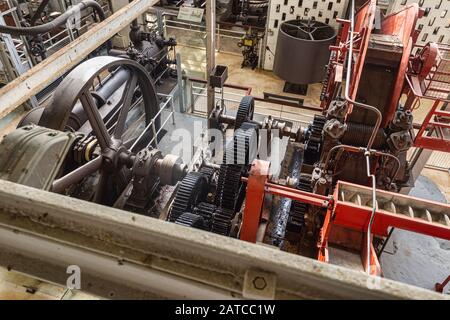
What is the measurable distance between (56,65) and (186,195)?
1854mm

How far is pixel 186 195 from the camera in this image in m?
3.81

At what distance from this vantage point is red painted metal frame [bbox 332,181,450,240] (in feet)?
9.14

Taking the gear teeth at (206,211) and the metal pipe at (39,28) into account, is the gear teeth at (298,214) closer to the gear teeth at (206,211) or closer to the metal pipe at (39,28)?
the gear teeth at (206,211)

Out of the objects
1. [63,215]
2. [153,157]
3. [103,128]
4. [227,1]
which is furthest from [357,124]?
[227,1]

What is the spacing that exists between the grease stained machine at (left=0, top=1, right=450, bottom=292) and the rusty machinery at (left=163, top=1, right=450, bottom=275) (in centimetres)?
1

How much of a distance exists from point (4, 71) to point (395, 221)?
276 inches

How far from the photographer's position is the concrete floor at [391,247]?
1.30 m

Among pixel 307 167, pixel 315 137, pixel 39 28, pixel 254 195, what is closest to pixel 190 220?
pixel 254 195

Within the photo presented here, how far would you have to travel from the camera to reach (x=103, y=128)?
3.96 metres

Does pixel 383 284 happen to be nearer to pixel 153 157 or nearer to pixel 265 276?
pixel 265 276

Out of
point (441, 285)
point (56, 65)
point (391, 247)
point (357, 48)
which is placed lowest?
point (391, 247)

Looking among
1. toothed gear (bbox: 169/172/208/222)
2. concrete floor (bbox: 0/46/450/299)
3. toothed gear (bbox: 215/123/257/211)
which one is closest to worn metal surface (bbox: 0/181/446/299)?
concrete floor (bbox: 0/46/450/299)

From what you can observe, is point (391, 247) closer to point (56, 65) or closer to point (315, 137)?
point (315, 137)

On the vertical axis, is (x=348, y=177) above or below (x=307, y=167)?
above
